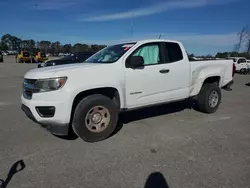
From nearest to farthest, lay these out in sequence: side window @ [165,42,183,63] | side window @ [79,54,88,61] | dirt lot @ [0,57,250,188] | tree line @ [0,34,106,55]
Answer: dirt lot @ [0,57,250,188] → side window @ [165,42,183,63] → side window @ [79,54,88,61] → tree line @ [0,34,106,55]

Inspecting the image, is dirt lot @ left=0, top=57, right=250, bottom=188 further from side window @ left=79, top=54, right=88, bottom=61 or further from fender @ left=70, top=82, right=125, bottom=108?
side window @ left=79, top=54, right=88, bottom=61

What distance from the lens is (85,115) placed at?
4051 millimetres

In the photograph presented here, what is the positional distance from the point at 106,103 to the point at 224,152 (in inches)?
86.3

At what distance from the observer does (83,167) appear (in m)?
3.34

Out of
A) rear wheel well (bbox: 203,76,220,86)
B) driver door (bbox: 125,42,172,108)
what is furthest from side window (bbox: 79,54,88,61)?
driver door (bbox: 125,42,172,108)

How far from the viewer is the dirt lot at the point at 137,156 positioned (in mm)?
3002

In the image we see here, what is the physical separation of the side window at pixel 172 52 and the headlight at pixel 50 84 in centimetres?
248

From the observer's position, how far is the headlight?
3.80 meters

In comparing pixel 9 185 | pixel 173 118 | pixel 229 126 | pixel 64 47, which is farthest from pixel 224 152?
pixel 64 47

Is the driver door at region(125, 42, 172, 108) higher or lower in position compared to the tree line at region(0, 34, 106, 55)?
lower

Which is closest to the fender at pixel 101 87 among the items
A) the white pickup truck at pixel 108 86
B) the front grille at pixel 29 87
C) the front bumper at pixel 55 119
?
the white pickup truck at pixel 108 86

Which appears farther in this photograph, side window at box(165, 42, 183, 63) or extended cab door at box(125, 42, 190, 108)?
side window at box(165, 42, 183, 63)

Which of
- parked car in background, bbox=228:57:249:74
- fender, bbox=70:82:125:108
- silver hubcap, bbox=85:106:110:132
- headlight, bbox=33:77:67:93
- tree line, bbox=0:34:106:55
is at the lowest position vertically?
parked car in background, bbox=228:57:249:74

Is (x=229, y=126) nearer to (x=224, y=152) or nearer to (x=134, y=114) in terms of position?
(x=224, y=152)
